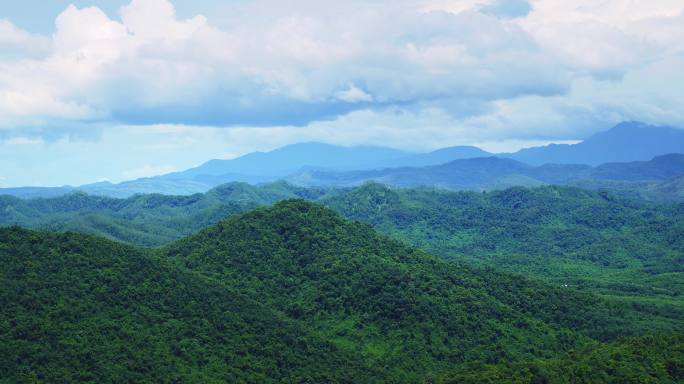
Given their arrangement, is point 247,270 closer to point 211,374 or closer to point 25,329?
point 211,374

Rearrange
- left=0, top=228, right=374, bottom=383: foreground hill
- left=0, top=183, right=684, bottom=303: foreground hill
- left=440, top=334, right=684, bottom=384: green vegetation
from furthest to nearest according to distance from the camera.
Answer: left=0, top=183, right=684, bottom=303: foreground hill < left=0, top=228, right=374, bottom=383: foreground hill < left=440, top=334, right=684, bottom=384: green vegetation

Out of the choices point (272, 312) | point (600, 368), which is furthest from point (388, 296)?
point (600, 368)

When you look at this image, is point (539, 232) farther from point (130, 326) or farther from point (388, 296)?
point (130, 326)

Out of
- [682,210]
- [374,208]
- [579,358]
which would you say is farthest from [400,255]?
[682,210]

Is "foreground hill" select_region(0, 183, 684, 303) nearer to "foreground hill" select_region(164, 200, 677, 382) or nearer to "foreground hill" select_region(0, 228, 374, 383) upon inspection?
"foreground hill" select_region(164, 200, 677, 382)

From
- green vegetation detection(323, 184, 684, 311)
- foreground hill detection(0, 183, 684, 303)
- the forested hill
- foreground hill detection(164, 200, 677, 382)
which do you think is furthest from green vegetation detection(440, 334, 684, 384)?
foreground hill detection(0, 183, 684, 303)
